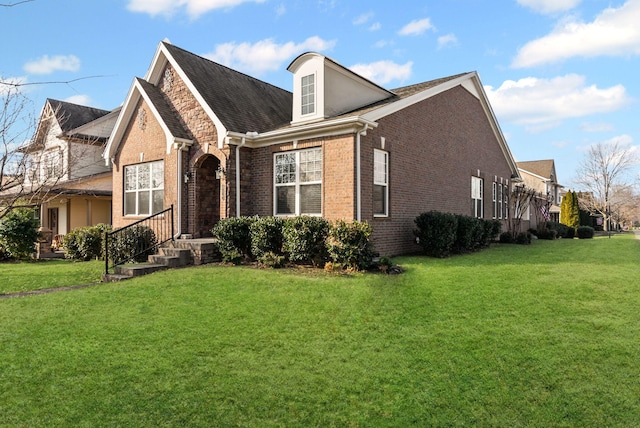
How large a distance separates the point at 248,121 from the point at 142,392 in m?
10.4

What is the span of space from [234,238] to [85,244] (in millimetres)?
6654

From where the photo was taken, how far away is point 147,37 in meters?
4.96

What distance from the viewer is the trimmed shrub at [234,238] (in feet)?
35.4

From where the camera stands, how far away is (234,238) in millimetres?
10820

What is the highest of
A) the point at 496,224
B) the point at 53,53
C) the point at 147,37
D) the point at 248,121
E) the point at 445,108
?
the point at 445,108

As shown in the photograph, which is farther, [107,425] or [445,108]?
[445,108]

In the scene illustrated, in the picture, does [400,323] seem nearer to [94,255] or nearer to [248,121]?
[248,121]

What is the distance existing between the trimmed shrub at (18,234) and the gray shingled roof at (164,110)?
21.1 ft

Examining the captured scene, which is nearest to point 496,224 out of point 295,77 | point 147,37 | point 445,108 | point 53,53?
point 445,108

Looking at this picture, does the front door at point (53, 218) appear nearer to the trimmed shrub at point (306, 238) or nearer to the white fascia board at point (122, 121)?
the white fascia board at point (122, 121)

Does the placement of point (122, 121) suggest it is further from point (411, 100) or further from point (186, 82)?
point (411, 100)

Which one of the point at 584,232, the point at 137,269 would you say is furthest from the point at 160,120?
the point at 584,232

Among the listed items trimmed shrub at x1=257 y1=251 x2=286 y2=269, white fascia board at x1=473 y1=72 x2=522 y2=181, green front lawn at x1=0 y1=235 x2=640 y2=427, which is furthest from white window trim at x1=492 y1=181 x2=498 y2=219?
trimmed shrub at x1=257 y1=251 x2=286 y2=269

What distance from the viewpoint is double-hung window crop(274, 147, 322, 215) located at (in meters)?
11.4
